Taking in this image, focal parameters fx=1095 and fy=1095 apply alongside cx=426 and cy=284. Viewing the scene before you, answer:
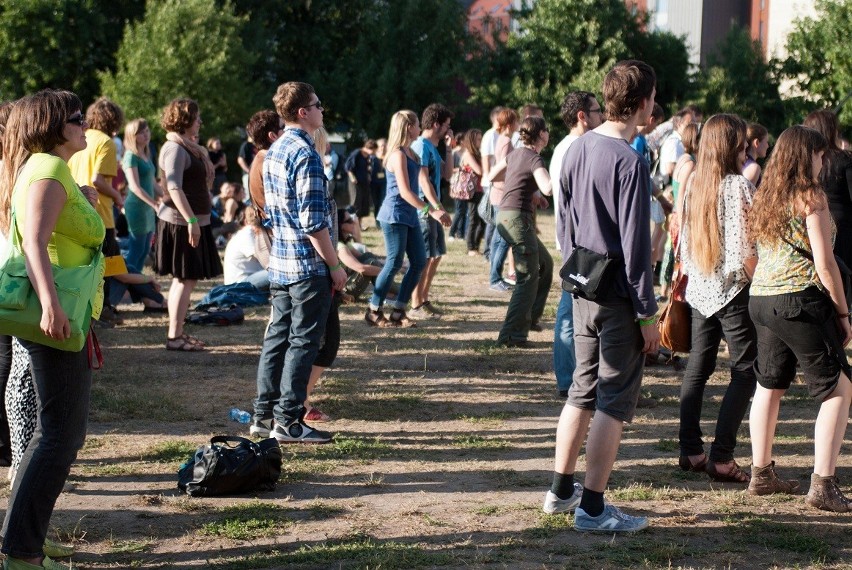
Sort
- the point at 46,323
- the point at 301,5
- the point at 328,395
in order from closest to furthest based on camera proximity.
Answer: the point at 46,323 → the point at 328,395 → the point at 301,5

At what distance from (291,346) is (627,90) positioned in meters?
2.50

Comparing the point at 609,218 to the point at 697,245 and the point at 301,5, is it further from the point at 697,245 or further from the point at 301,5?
the point at 301,5

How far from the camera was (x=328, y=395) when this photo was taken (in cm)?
748

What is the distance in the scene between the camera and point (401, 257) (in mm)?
9812

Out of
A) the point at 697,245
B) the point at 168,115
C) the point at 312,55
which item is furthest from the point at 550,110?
the point at 697,245

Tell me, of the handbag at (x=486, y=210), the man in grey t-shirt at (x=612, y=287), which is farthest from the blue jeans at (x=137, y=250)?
the man in grey t-shirt at (x=612, y=287)

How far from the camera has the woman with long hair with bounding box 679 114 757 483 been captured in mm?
5359

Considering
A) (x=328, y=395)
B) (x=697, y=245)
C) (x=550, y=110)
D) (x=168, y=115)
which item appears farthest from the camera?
(x=550, y=110)

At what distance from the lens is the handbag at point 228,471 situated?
5164 mm

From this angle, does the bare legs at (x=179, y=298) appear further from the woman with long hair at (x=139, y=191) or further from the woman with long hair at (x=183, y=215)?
the woman with long hair at (x=139, y=191)

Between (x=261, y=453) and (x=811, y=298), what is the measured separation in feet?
8.81

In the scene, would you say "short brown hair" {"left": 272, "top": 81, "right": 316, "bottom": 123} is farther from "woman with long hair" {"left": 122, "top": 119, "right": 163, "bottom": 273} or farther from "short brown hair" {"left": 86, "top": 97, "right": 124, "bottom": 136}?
"woman with long hair" {"left": 122, "top": 119, "right": 163, "bottom": 273}

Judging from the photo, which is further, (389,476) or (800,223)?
(389,476)

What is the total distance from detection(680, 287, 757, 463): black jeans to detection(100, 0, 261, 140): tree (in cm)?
2678
